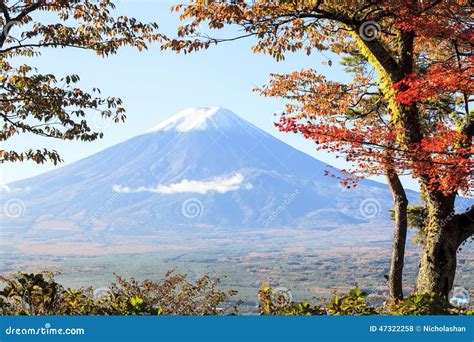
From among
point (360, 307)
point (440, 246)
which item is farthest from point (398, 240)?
point (360, 307)

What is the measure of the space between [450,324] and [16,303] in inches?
211

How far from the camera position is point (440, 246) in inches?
499

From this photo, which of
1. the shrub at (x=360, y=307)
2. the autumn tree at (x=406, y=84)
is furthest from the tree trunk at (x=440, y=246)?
the shrub at (x=360, y=307)

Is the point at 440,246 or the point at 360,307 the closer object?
the point at 360,307

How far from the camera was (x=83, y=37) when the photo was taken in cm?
1135

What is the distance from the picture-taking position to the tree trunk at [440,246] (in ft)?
41.3

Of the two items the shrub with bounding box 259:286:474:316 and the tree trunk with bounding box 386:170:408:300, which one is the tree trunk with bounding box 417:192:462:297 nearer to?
the tree trunk with bounding box 386:170:408:300

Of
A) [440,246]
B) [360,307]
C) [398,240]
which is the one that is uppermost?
[398,240]

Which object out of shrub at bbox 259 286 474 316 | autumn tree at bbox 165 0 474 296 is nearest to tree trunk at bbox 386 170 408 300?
autumn tree at bbox 165 0 474 296

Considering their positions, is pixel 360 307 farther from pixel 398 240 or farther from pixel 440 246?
pixel 398 240

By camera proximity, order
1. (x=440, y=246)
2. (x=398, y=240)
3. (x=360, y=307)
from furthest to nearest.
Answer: (x=398, y=240) → (x=440, y=246) → (x=360, y=307)

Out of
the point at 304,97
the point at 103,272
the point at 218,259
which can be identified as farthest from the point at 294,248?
the point at 304,97

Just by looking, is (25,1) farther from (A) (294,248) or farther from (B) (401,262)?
(A) (294,248)

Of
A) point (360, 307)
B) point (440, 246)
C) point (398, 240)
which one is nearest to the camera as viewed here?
point (360, 307)
